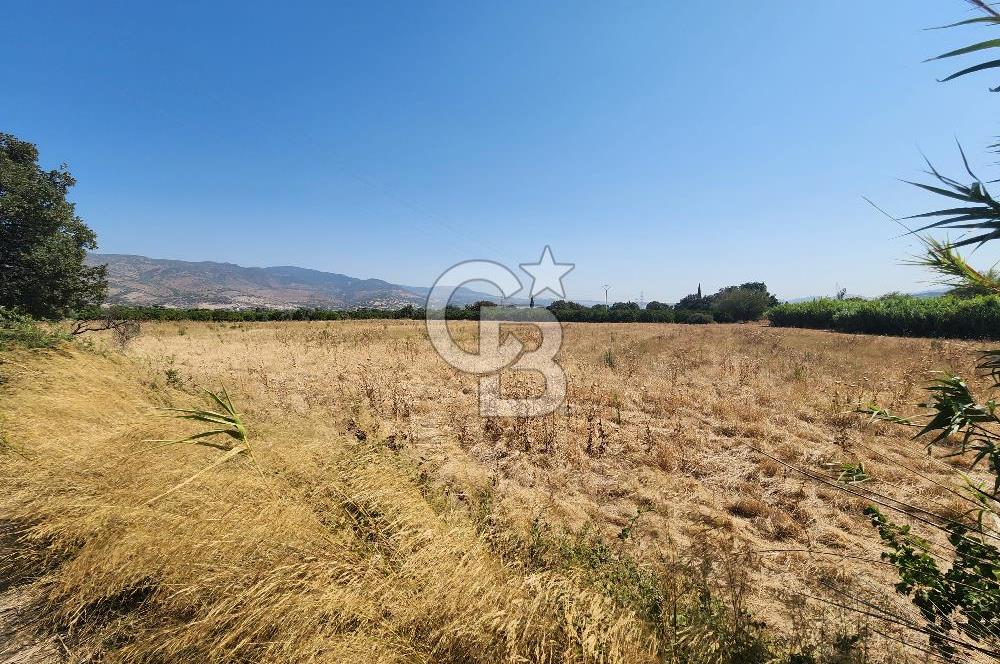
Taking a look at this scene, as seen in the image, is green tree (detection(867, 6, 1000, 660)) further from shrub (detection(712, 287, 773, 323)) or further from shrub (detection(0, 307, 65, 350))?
shrub (detection(712, 287, 773, 323))

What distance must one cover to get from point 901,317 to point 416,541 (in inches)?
1466

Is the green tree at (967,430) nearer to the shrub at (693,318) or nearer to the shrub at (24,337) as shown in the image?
the shrub at (24,337)

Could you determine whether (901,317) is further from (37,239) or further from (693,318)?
(37,239)

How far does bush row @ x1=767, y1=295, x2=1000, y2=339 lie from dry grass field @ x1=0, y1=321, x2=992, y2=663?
22490 millimetres

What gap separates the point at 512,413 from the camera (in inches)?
311

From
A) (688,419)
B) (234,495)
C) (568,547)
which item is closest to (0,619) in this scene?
(234,495)

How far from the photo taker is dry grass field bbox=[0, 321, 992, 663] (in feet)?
6.34

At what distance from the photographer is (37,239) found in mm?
10945

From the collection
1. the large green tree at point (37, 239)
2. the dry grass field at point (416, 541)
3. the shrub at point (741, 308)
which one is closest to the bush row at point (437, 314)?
the shrub at point (741, 308)

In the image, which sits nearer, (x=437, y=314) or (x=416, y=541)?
(x=416, y=541)

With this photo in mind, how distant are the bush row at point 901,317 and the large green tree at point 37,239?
34.3 meters

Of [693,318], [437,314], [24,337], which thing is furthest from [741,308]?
[24,337]

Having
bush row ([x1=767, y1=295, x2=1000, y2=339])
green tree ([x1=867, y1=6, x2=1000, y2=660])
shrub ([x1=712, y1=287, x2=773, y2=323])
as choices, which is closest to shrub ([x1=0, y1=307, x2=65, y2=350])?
green tree ([x1=867, y1=6, x2=1000, y2=660])

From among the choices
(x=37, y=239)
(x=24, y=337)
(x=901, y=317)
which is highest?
(x=37, y=239)
